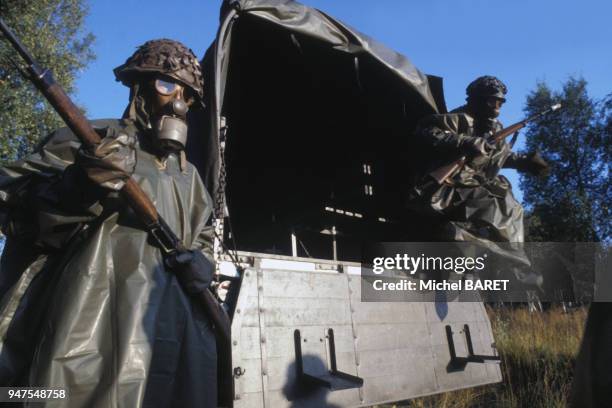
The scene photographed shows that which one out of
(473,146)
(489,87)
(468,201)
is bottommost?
(468,201)

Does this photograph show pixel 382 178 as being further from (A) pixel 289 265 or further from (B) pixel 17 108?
(B) pixel 17 108

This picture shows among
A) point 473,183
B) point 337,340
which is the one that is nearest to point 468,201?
point 473,183

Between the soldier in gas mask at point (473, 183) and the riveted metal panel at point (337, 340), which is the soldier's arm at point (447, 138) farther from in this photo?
the riveted metal panel at point (337, 340)

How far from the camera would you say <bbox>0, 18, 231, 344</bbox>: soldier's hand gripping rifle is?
2.06 meters

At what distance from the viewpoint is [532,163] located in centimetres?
498

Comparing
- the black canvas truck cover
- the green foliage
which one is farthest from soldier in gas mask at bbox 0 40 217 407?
the green foliage

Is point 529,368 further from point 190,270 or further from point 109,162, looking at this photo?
point 109,162

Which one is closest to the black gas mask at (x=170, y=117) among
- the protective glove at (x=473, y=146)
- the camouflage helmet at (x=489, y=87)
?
the protective glove at (x=473, y=146)

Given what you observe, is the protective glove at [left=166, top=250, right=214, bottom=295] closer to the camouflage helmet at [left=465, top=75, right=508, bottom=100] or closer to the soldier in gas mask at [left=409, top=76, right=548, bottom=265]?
the soldier in gas mask at [left=409, top=76, right=548, bottom=265]

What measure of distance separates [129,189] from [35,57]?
9.54m

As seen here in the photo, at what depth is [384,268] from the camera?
439cm

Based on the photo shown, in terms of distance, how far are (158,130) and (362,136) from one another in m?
3.48

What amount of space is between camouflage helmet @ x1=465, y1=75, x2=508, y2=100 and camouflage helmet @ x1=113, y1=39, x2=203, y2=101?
10.0 feet

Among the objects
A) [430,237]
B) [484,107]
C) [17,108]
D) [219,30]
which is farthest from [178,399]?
[17,108]
